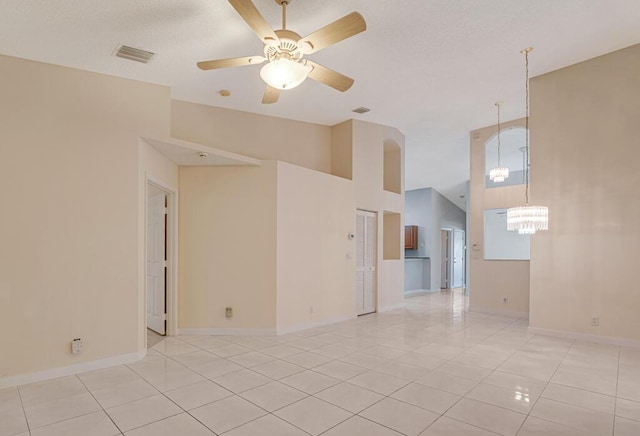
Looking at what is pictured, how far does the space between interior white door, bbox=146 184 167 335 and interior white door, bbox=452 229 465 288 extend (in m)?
9.28

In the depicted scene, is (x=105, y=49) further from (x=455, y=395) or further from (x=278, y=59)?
(x=455, y=395)

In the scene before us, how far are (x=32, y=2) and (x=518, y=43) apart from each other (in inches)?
184

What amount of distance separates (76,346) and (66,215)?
1.33 meters

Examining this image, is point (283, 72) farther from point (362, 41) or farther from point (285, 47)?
point (362, 41)

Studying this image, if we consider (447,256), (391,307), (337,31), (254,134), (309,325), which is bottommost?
(391,307)

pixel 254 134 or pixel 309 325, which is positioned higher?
pixel 254 134

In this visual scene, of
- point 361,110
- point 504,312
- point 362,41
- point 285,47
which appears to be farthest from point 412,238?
point 285,47

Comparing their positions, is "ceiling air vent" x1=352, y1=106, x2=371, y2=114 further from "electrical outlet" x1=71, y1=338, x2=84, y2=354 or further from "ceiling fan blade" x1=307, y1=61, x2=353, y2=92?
"electrical outlet" x1=71, y1=338, x2=84, y2=354

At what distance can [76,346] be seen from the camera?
3.58 meters

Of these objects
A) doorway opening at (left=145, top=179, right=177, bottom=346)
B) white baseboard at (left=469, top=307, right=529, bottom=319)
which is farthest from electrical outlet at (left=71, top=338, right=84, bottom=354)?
white baseboard at (left=469, top=307, right=529, bottom=319)

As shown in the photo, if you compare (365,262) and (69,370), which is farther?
(365,262)

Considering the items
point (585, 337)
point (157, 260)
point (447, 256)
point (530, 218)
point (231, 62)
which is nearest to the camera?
point (231, 62)

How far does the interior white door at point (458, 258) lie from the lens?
11.7 meters

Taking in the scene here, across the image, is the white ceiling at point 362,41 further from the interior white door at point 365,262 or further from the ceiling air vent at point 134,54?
the interior white door at point 365,262
